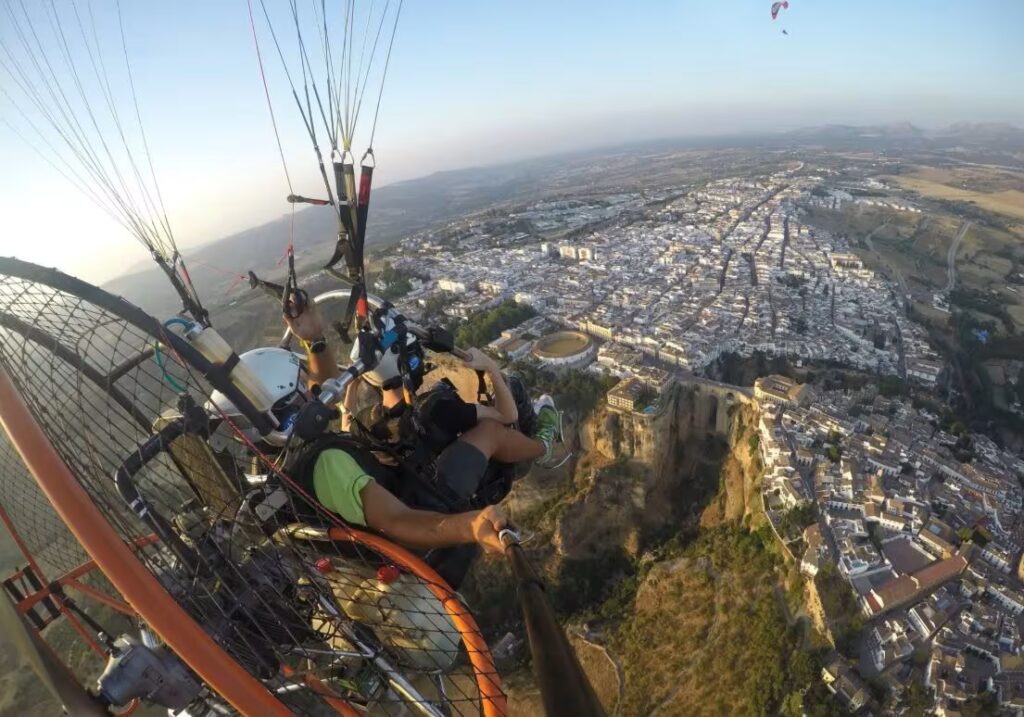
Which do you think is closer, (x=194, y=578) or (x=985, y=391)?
(x=194, y=578)

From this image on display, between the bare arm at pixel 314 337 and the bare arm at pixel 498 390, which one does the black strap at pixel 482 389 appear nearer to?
the bare arm at pixel 498 390

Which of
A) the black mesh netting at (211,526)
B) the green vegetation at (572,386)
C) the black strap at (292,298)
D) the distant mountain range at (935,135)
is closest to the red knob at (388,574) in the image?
the black mesh netting at (211,526)

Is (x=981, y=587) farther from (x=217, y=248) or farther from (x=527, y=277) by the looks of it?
(x=217, y=248)

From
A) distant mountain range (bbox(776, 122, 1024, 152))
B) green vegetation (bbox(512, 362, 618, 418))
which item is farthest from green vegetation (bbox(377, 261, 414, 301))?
distant mountain range (bbox(776, 122, 1024, 152))

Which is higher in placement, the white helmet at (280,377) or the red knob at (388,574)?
the white helmet at (280,377)

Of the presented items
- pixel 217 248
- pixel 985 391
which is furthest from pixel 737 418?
pixel 217 248

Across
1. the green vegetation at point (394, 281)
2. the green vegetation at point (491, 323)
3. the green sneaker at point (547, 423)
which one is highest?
the green sneaker at point (547, 423)
